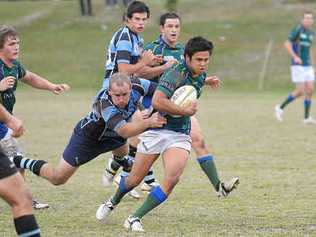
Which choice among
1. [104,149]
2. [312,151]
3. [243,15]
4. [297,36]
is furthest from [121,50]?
[243,15]

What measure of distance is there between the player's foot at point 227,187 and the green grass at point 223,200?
0.12 metres

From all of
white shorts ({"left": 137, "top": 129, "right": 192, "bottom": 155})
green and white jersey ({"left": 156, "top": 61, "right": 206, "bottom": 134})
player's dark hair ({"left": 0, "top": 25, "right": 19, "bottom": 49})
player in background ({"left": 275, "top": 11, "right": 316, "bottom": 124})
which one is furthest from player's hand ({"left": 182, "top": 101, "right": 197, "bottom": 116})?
player in background ({"left": 275, "top": 11, "right": 316, "bottom": 124})

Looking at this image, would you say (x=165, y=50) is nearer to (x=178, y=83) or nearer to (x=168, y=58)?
(x=168, y=58)

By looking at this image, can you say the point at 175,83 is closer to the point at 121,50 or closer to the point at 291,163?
the point at 121,50

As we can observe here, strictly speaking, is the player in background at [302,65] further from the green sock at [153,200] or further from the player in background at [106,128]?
the green sock at [153,200]

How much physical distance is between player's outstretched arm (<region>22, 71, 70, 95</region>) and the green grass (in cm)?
122

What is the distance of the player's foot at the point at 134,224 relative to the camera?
7.52m

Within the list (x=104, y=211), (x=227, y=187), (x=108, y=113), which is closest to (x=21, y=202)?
(x=108, y=113)

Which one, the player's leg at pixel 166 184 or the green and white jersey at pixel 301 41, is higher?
the player's leg at pixel 166 184

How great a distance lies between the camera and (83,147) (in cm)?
827

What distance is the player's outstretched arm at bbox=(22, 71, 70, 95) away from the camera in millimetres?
8969

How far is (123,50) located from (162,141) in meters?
1.84

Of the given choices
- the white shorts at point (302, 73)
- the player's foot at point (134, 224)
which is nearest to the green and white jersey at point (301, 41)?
the white shorts at point (302, 73)

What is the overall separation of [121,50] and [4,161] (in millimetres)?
3560
